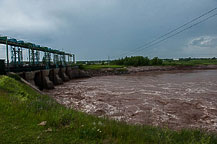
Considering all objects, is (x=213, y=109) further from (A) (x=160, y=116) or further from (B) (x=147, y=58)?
(B) (x=147, y=58)

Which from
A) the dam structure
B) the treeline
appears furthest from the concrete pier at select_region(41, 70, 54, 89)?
the treeline

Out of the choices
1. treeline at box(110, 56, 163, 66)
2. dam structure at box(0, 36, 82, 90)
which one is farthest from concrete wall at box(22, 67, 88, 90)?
treeline at box(110, 56, 163, 66)

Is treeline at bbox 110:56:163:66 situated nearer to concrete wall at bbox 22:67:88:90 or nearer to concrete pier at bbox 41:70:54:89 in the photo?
concrete wall at bbox 22:67:88:90

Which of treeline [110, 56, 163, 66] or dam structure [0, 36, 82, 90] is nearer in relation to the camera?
dam structure [0, 36, 82, 90]

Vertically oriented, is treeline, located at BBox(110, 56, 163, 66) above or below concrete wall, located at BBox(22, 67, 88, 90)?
above

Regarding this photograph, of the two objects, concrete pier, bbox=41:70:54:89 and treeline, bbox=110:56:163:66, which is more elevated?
treeline, bbox=110:56:163:66

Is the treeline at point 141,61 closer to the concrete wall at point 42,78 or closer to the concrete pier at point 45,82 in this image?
the concrete wall at point 42,78

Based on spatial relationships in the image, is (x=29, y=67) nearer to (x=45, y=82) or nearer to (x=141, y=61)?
(x=45, y=82)

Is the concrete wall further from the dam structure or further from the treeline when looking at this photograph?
the treeline

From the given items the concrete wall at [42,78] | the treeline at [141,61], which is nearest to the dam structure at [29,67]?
the concrete wall at [42,78]

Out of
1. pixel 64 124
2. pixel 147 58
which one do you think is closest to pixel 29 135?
pixel 64 124

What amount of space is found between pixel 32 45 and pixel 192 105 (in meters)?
24.6

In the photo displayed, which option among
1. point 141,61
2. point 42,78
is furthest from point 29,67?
point 141,61

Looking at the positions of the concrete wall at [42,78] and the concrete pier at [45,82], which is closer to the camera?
the concrete wall at [42,78]
